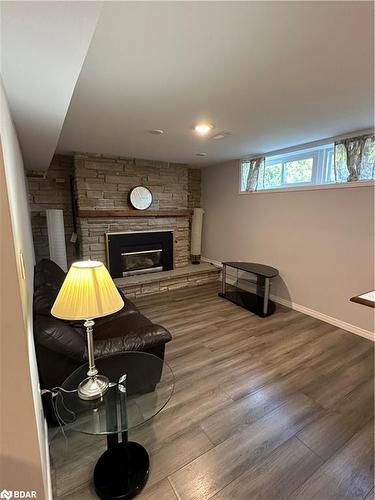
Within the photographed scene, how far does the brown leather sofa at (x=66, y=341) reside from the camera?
1.40 metres

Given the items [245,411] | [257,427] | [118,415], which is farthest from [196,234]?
[118,415]

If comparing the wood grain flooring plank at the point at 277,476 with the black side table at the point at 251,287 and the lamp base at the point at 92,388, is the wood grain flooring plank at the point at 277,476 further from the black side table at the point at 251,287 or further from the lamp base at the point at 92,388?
the black side table at the point at 251,287

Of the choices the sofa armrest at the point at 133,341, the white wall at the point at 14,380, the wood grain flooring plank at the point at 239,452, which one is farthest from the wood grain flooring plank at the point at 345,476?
the white wall at the point at 14,380

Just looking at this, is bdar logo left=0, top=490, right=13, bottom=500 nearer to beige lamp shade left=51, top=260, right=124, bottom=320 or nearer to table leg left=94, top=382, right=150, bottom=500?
table leg left=94, top=382, right=150, bottom=500

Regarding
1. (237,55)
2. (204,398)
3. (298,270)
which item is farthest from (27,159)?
(298,270)

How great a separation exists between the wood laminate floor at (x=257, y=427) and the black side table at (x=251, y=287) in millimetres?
631

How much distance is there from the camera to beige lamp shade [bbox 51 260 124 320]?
1.12 metres

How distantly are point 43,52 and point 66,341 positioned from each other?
57.0 inches

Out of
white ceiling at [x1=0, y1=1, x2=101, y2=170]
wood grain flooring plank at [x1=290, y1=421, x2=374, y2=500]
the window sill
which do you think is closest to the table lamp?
white ceiling at [x1=0, y1=1, x2=101, y2=170]

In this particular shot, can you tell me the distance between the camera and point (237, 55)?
4.28 ft

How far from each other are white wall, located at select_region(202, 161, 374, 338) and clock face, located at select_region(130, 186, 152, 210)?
1.46m

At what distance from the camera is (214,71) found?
1454 mm

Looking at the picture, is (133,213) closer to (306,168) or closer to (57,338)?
(306,168)

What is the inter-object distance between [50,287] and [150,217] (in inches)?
103
